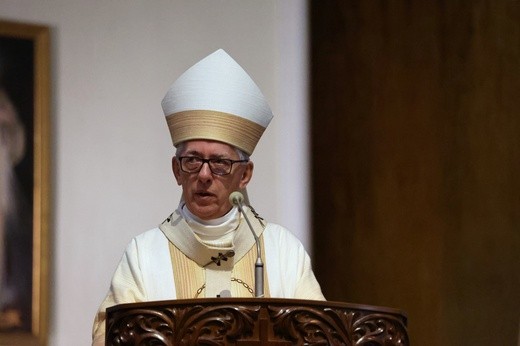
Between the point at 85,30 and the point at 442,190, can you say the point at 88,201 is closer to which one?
the point at 85,30

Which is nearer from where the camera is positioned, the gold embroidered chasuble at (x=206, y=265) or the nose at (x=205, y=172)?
the nose at (x=205, y=172)

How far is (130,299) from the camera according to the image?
360 cm

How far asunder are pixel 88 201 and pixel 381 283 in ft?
4.07

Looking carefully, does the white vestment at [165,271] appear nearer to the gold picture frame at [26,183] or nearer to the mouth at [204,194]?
the mouth at [204,194]

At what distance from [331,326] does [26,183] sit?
222 cm

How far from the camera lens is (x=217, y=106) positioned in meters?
3.80

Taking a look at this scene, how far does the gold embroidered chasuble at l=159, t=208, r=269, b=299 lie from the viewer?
3.77 meters

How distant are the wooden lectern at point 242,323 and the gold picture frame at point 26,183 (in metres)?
1.92

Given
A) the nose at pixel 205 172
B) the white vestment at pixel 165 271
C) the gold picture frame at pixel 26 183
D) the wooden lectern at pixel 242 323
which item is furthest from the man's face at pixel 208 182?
the gold picture frame at pixel 26 183

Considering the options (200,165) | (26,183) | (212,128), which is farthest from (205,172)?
(26,183)

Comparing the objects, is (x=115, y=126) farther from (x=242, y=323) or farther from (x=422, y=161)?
(x=242, y=323)

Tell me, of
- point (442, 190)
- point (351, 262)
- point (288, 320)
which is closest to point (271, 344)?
point (288, 320)

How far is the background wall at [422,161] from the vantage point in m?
4.62

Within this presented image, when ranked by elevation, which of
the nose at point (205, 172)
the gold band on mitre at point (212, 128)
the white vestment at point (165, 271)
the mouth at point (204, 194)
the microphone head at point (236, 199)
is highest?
the gold band on mitre at point (212, 128)
